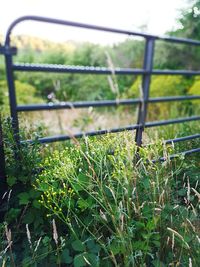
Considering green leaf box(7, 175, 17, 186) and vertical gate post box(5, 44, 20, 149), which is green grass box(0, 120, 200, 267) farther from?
vertical gate post box(5, 44, 20, 149)

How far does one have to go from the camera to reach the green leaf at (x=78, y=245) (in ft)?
4.40

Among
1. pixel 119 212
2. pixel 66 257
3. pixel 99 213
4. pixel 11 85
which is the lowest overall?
pixel 66 257

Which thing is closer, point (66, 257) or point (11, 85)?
point (66, 257)

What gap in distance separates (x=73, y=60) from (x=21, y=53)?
220 cm

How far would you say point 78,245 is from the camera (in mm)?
1348

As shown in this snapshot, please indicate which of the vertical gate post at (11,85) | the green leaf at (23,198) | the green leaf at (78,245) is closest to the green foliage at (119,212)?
the green leaf at (78,245)

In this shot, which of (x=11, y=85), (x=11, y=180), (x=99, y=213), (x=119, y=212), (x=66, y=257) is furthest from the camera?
(x=11, y=85)

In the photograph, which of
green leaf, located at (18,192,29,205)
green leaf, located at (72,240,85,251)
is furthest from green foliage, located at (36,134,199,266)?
green leaf, located at (18,192,29,205)

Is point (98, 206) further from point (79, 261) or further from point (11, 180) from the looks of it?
point (11, 180)

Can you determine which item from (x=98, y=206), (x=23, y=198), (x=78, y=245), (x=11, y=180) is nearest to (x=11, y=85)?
(x=11, y=180)

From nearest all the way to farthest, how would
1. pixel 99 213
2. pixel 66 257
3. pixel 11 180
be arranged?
pixel 66 257 < pixel 99 213 < pixel 11 180

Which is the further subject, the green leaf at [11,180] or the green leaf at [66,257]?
the green leaf at [11,180]

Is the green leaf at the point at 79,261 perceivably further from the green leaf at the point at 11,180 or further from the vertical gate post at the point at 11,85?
the vertical gate post at the point at 11,85

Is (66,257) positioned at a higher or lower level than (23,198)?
lower
